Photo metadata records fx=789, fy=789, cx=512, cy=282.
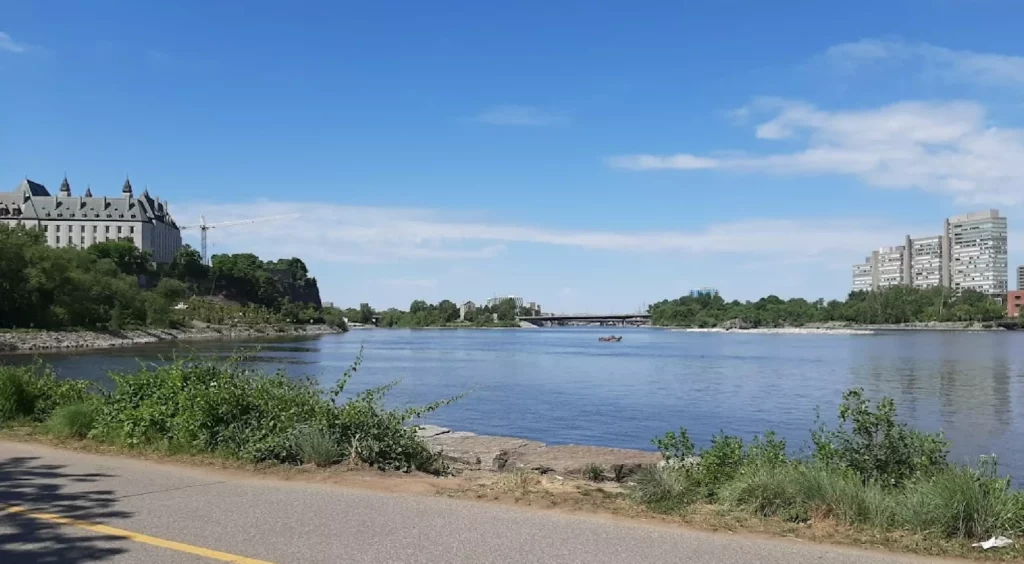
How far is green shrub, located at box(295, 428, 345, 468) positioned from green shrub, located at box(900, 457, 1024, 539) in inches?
315

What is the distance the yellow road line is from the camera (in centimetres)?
736

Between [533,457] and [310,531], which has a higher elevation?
[310,531]

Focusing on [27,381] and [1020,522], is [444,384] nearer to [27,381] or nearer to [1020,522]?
[27,381]

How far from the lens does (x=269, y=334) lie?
17325 centimetres

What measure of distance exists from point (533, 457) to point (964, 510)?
1216 cm

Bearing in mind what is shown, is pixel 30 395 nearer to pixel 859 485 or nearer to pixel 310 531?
pixel 310 531

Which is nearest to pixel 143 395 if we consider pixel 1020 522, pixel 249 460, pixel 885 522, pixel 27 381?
pixel 249 460

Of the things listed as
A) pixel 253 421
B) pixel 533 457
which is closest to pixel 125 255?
pixel 533 457

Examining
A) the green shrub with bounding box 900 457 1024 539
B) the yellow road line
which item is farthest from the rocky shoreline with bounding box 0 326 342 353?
the green shrub with bounding box 900 457 1024 539

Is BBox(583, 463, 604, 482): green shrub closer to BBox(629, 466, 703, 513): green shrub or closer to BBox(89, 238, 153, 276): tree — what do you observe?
BBox(629, 466, 703, 513): green shrub

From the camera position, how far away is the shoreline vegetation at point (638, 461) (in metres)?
8.74

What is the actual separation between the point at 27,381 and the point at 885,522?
18.3 metres

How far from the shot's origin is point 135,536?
8078 mm

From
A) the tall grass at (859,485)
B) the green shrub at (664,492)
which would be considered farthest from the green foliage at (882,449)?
the green shrub at (664,492)
